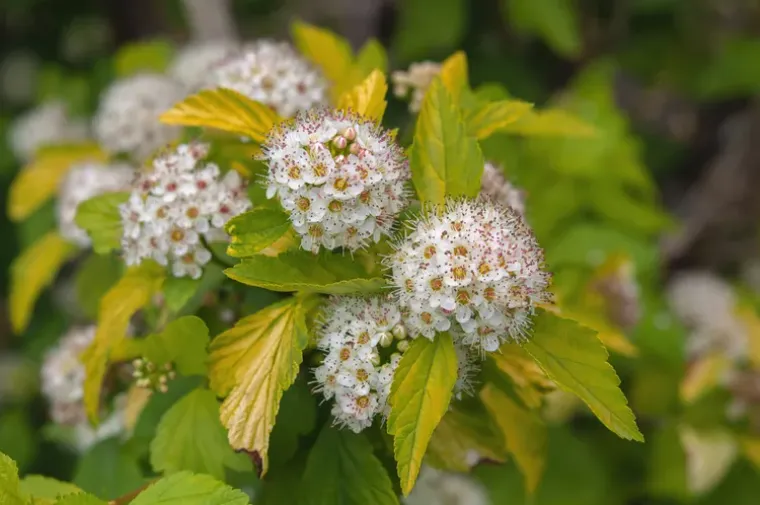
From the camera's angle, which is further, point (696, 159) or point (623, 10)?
point (696, 159)

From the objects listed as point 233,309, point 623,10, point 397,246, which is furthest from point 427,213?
point 623,10

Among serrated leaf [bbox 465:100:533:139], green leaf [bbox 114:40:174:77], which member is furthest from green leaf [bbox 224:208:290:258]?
green leaf [bbox 114:40:174:77]

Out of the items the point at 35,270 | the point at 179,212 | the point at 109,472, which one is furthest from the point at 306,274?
the point at 35,270

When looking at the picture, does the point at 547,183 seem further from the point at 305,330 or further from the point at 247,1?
the point at 247,1

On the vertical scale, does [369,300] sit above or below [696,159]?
above

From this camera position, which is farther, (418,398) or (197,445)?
(197,445)

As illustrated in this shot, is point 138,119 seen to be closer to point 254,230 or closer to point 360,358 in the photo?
point 254,230

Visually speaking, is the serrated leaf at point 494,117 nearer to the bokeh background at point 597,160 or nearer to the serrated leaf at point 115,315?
the bokeh background at point 597,160
